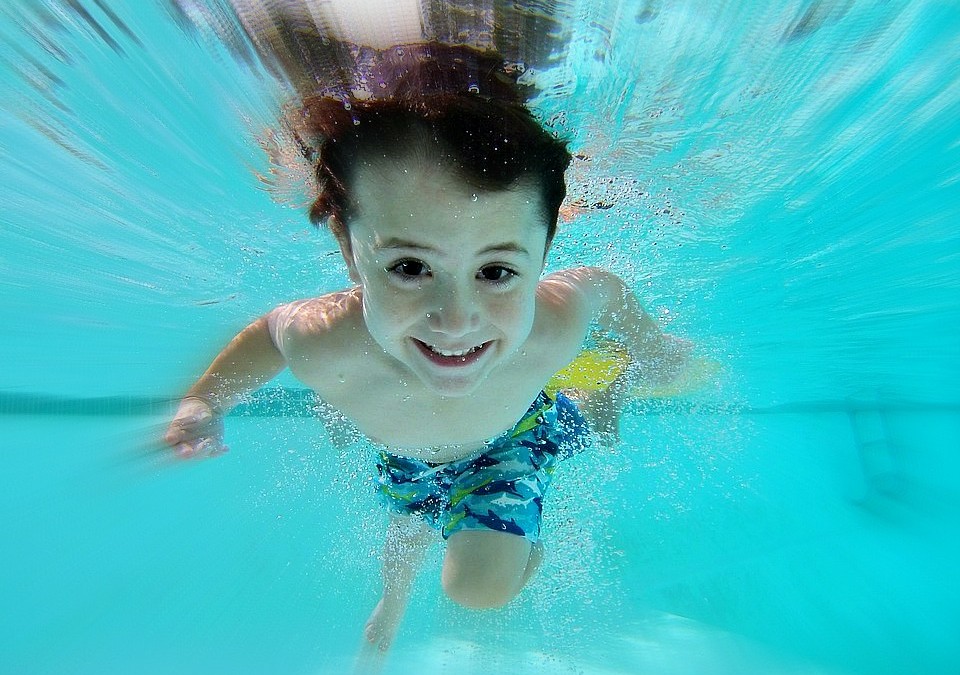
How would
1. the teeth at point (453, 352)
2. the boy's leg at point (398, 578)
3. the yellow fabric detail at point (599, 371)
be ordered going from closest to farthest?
the teeth at point (453, 352) < the boy's leg at point (398, 578) < the yellow fabric detail at point (599, 371)

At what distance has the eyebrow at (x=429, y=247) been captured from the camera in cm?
236

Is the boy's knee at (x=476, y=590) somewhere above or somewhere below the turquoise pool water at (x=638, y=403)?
below

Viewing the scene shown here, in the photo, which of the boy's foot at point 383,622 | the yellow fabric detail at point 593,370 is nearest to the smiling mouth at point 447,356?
the yellow fabric detail at point 593,370

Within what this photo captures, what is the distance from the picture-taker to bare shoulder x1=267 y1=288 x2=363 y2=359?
3.51m

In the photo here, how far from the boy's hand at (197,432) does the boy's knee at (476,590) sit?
150 centimetres

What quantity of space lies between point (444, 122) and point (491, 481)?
2405mm

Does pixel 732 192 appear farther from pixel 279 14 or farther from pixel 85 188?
pixel 85 188

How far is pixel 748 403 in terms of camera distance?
40.8 ft

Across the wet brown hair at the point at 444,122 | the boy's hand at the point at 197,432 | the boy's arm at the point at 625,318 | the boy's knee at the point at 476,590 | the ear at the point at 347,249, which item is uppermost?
the boy's arm at the point at 625,318

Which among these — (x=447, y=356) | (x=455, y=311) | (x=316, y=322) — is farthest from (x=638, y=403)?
(x=455, y=311)

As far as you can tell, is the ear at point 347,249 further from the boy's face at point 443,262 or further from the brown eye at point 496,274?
the brown eye at point 496,274

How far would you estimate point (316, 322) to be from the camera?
3646 mm

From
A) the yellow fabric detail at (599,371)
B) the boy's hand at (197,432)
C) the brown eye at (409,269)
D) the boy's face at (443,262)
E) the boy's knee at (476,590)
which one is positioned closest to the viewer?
the boy's face at (443,262)

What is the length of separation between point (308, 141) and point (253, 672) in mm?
8436
